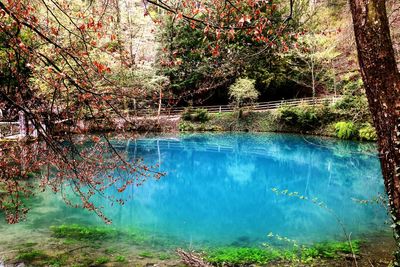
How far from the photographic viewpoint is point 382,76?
2.35 meters

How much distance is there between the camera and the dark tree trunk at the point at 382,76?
7.67ft

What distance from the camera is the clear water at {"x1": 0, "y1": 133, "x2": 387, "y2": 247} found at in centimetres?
729

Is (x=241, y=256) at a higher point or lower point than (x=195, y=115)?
lower

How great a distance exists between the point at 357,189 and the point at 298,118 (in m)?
12.7

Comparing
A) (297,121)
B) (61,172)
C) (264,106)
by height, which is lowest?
(61,172)

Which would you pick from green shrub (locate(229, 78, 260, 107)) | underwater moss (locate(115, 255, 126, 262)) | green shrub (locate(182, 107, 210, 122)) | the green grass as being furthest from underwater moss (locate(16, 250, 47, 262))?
green shrub (locate(182, 107, 210, 122))

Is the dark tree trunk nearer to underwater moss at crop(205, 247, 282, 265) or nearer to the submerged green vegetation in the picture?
the submerged green vegetation

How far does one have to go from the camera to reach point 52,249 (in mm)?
5754

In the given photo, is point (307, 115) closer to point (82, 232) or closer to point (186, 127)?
point (186, 127)

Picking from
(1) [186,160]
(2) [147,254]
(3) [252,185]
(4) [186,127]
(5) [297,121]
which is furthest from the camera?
(4) [186,127]

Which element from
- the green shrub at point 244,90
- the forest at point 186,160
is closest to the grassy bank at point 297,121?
the forest at point 186,160

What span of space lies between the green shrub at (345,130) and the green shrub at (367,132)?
1.77 ft

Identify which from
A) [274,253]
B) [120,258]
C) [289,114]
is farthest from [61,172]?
[289,114]

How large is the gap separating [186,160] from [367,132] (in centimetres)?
1072
